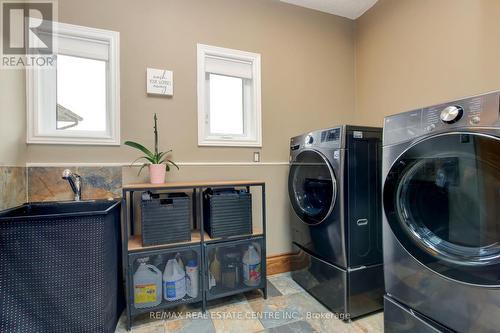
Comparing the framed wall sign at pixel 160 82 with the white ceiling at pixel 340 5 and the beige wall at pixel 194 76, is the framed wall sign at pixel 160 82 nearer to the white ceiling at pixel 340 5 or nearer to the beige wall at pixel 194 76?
the beige wall at pixel 194 76

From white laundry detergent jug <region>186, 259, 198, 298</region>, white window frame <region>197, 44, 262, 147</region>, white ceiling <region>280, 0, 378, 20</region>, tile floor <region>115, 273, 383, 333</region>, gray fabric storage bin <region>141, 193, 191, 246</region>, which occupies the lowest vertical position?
tile floor <region>115, 273, 383, 333</region>

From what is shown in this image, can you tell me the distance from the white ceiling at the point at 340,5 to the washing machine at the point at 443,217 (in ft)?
5.57

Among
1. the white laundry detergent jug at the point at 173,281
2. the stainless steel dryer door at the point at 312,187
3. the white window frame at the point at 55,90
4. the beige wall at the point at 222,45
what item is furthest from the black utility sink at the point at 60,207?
the stainless steel dryer door at the point at 312,187

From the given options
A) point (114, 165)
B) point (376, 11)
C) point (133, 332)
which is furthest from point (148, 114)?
point (376, 11)

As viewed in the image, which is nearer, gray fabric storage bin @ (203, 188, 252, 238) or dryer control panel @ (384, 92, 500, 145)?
dryer control panel @ (384, 92, 500, 145)

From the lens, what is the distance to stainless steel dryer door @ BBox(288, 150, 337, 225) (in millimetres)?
1584

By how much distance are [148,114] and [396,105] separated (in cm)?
207

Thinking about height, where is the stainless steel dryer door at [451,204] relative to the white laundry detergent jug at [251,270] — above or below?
above

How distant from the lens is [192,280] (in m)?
1.63

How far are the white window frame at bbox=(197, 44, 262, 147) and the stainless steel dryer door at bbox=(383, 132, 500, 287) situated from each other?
123 centimetres

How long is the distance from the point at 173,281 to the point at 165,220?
1.34 feet

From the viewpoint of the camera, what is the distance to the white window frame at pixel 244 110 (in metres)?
1.99

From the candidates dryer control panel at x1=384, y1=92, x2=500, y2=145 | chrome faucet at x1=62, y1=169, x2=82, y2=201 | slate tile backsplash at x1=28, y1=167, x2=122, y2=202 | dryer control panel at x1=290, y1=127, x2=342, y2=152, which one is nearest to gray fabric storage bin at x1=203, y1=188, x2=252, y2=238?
dryer control panel at x1=290, y1=127, x2=342, y2=152

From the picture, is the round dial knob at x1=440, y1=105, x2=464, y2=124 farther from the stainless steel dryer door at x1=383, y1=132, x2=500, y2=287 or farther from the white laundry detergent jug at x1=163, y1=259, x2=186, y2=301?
the white laundry detergent jug at x1=163, y1=259, x2=186, y2=301
